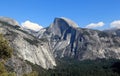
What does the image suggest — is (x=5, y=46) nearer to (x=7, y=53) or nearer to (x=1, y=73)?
(x=7, y=53)

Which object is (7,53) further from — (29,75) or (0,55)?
(29,75)

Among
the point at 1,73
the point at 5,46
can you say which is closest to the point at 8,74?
the point at 1,73

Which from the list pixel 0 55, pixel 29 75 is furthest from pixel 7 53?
pixel 29 75

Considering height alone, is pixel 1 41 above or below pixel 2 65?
above

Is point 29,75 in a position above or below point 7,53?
below

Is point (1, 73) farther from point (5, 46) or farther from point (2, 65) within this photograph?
point (5, 46)

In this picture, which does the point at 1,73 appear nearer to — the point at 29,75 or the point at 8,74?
the point at 8,74

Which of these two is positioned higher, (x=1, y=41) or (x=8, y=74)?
(x=1, y=41)
